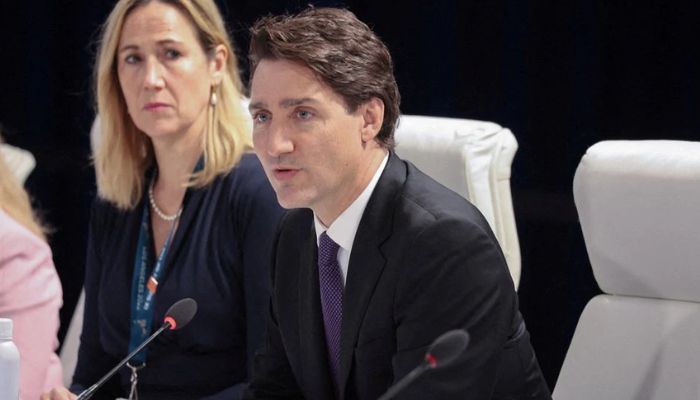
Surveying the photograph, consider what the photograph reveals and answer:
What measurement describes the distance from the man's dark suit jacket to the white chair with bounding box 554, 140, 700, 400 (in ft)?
0.70

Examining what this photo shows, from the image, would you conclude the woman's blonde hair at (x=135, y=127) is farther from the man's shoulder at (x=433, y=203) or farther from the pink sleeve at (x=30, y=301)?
the man's shoulder at (x=433, y=203)

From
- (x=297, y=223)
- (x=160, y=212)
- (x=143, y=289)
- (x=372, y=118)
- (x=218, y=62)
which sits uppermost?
(x=372, y=118)

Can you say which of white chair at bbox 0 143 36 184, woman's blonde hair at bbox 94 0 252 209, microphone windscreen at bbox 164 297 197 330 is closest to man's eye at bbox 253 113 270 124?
microphone windscreen at bbox 164 297 197 330

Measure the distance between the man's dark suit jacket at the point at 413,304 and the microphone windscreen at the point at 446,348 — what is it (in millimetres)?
269

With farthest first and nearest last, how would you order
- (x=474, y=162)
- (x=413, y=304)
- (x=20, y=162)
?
1. (x=20, y=162)
2. (x=474, y=162)
3. (x=413, y=304)

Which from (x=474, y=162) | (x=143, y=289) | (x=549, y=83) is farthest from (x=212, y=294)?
(x=549, y=83)

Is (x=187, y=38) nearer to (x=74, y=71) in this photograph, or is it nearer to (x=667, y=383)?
(x=667, y=383)

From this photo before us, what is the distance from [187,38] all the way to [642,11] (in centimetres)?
123

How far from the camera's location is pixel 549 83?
3400 millimetres

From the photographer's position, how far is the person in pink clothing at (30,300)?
2.52m

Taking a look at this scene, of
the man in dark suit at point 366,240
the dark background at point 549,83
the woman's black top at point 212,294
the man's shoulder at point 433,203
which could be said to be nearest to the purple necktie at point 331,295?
the man in dark suit at point 366,240

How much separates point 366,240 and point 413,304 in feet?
0.47

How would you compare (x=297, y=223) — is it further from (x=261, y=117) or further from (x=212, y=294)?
(x=212, y=294)

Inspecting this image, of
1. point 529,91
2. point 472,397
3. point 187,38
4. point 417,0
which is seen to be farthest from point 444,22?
point 472,397
